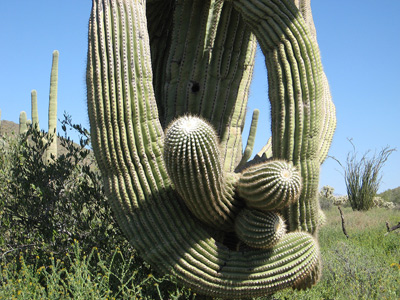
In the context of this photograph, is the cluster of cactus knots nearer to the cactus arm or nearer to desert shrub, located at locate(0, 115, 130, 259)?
desert shrub, located at locate(0, 115, 130, 259)

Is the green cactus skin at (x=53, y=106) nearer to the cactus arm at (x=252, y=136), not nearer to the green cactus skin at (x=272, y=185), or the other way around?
the cactus arm at (x=252, y=136)

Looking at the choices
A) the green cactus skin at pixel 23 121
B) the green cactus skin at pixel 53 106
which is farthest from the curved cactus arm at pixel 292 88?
the green cactus skin at pixel 23 121

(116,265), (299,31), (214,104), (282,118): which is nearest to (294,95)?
(282,118)

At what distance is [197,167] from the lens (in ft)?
13.3

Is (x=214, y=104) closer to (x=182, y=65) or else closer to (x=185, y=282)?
(x=182, y=65)

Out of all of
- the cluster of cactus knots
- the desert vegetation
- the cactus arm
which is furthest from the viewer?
the cactus arm

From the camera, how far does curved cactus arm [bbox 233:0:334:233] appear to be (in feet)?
14.9

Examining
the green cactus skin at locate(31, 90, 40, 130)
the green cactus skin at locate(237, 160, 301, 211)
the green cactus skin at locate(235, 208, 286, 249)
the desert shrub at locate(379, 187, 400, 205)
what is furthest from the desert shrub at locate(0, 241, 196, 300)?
the desert shrub at locate(379, 187, 400, 205)

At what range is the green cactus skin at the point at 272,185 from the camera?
A: 4.06 metres

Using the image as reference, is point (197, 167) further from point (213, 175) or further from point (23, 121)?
point (23, 121)

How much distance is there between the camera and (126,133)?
4559mm

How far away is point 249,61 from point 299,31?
114cm

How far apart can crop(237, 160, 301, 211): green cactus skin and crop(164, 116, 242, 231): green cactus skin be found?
0.28 m

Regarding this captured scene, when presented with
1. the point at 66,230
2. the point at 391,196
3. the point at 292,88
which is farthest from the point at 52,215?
the point at 391,196
